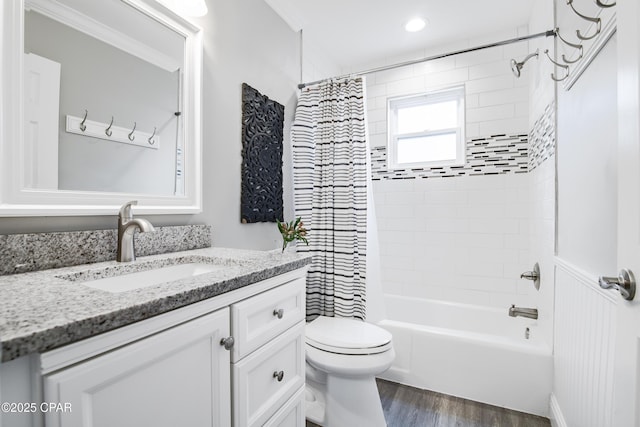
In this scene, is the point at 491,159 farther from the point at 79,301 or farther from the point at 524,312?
the point at 79,301

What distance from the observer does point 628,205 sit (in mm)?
720

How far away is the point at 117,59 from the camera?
3.90 ft

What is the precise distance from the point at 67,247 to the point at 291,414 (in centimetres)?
96

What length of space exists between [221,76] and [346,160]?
2.87 ft

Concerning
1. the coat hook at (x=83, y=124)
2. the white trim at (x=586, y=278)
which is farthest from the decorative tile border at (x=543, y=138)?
the coat hook at (x=83, y=124)

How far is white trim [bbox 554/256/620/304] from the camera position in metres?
0.95

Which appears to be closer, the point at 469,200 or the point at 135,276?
the point at 135,276

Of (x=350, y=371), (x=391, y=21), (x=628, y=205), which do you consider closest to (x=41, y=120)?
(x=350, y=371)

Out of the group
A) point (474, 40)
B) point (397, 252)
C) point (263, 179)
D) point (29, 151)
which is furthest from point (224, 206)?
point (474, 40)

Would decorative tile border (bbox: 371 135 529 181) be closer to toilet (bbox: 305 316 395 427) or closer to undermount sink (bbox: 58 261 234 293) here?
toilet (bbox: 305 316 395 427)

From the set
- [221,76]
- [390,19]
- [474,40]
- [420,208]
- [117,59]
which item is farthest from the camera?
[420,208]

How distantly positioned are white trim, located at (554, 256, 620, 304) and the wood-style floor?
2.80ft

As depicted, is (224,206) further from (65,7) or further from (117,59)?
(65,7)

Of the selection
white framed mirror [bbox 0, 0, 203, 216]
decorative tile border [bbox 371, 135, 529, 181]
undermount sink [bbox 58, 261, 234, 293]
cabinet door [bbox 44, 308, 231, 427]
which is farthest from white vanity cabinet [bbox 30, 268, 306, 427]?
decorative tile border [bbox 371, 135, 529, 181]
